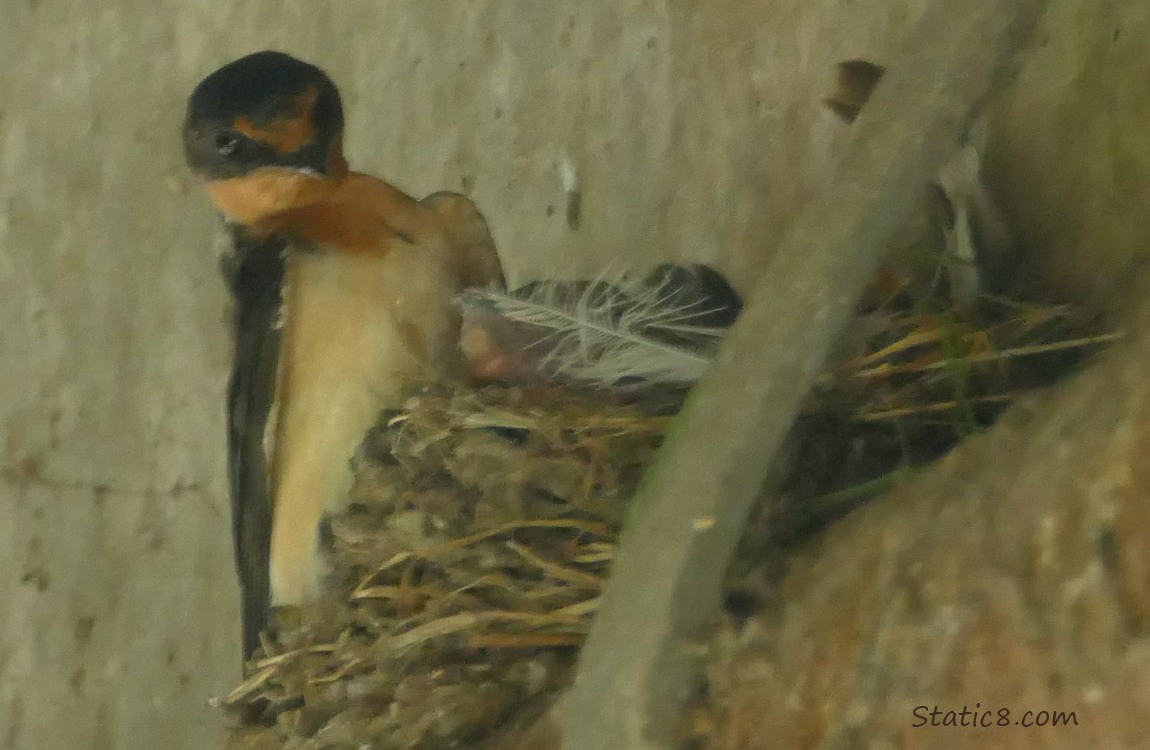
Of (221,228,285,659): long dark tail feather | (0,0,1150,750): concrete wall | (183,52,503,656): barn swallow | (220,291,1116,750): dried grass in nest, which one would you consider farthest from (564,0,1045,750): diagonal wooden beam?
(0,0,1150,750): concrete wall

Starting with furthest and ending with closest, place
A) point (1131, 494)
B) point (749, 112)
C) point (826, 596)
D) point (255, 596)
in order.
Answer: point (749, 112)
point (255, 596)
point (826, 596)
point (1131, 494)

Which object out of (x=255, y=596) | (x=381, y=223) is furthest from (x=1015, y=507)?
(x=255, y=596)

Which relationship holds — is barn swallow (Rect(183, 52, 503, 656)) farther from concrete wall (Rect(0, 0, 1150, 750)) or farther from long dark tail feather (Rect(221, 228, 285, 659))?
concrete wall (Rect(0, 0, 1150, 750))

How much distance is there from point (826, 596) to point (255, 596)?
0.76 meters

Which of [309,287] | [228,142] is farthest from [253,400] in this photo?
[228,142]

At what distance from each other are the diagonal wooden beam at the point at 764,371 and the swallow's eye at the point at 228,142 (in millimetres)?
621

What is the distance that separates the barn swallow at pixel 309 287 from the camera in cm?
110

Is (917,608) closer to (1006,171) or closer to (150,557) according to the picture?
(1006,171)

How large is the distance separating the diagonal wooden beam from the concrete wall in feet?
2.69

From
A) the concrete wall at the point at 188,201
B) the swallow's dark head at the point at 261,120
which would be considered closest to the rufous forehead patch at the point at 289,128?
the swallow's dark head at the point at 261,120

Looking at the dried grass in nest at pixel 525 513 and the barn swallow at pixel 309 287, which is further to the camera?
the barn swallow at pixel 309 287

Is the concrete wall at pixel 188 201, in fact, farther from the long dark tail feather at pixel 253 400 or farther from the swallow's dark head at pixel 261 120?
the swallow's dark head at pixel 261 120

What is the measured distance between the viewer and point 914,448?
85 centimetres

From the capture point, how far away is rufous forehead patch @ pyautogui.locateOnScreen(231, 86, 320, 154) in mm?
1082
